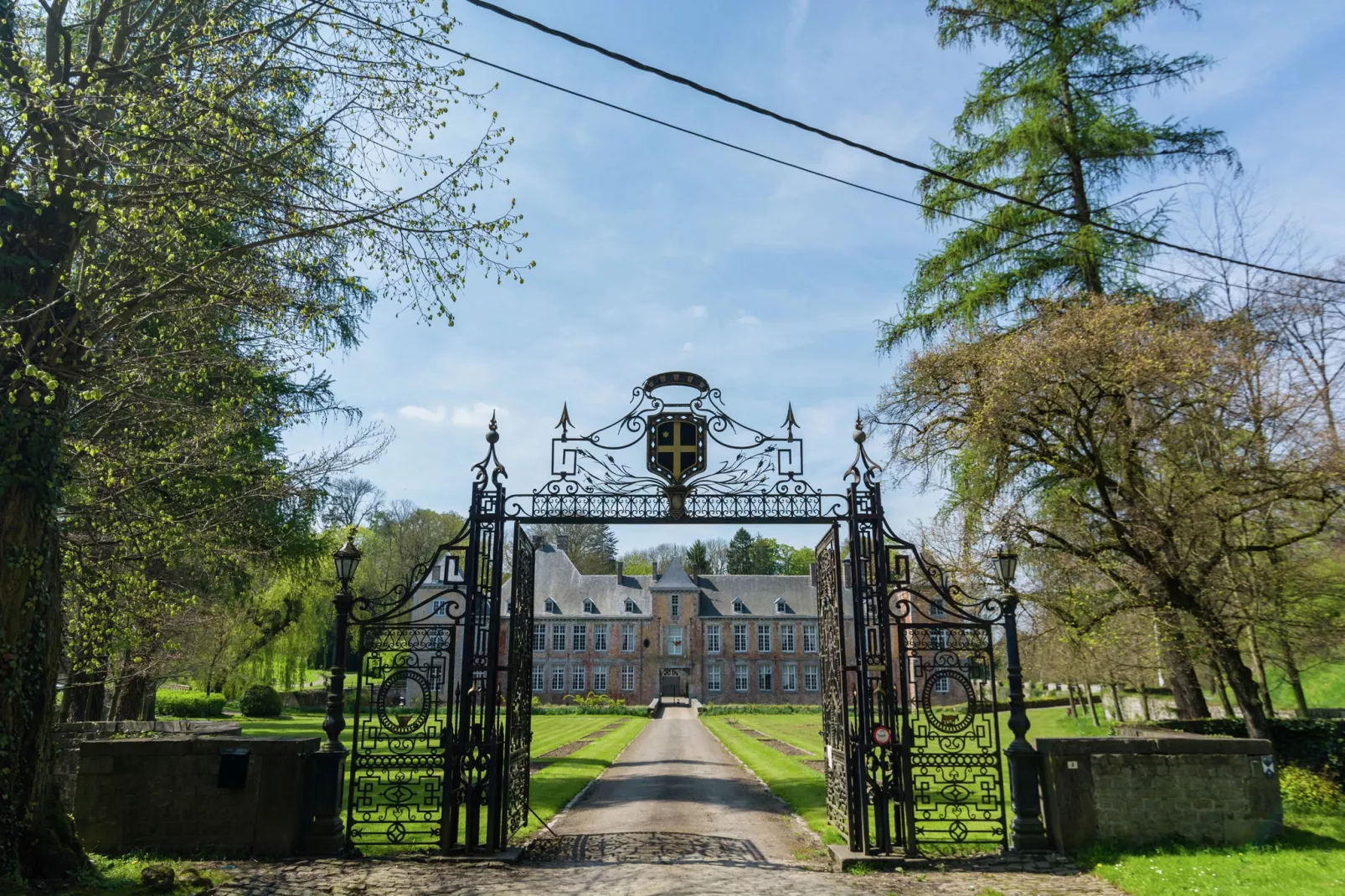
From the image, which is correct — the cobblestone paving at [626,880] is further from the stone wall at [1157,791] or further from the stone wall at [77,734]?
the stone wall at [77,734]

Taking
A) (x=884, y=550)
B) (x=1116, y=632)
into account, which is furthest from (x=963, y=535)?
(x=884, y=550)

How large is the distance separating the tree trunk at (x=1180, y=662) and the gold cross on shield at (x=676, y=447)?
280 inches

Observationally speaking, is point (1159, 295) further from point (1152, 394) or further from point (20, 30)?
point (20, 30)

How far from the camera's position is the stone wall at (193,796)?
844 cm

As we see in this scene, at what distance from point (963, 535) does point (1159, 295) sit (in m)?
5.27

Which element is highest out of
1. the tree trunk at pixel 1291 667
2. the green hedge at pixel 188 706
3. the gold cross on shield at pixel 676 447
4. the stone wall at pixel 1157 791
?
the gold cross on shield at pixel 676 447

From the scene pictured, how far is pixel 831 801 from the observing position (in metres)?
9.91

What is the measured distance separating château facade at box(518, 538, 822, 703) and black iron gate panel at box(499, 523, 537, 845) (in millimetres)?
44461

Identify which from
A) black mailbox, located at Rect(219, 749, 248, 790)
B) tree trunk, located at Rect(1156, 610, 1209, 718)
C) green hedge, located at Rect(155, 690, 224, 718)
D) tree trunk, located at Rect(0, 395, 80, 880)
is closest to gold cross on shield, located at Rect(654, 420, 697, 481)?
black mailbox, located at Rect(219, 749, 248, 790)

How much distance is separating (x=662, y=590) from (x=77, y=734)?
44.7m

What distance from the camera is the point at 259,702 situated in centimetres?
3403

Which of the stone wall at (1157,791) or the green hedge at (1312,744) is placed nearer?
the stone wall at (1157,791)

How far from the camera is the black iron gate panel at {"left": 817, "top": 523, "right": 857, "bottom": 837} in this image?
8961mm

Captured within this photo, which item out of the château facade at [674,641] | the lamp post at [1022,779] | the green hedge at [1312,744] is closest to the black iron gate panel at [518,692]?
the lamp post at [1022,779]
